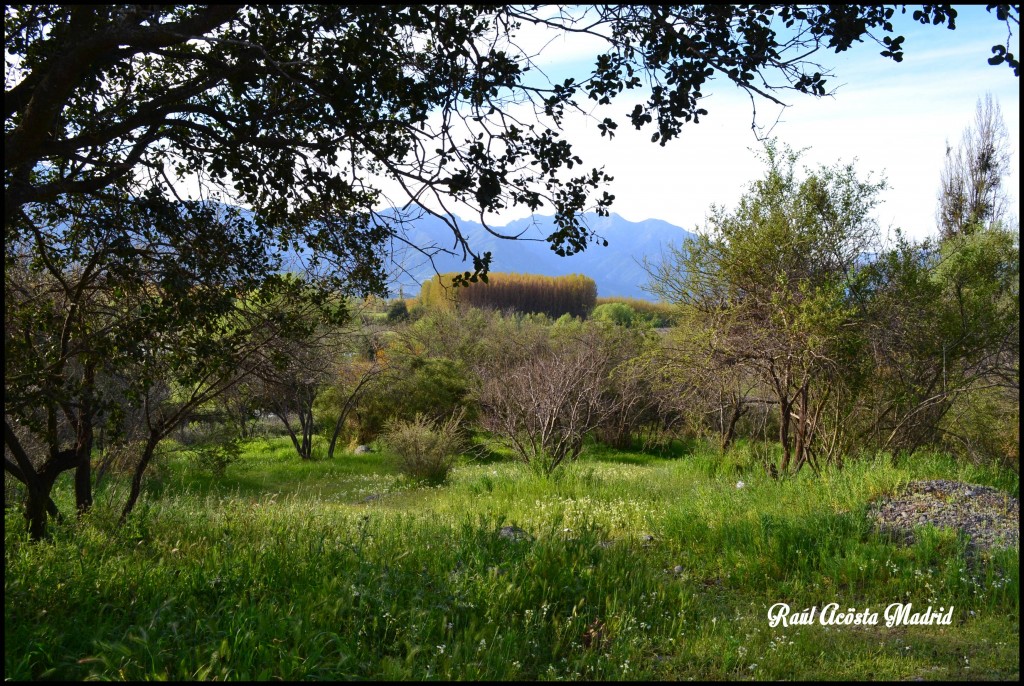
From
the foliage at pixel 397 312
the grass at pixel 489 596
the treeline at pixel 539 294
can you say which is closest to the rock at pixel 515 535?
the grass at pixel 489 596

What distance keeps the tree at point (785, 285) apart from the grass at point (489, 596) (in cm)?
238

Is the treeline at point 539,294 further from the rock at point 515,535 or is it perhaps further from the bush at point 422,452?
the rock at point 515,535

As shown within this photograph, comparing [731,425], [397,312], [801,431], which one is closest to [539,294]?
[397,312]

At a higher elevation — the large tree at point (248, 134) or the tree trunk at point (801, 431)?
the large tree at point (248, 134)

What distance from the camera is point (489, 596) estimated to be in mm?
4395

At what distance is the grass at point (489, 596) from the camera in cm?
355

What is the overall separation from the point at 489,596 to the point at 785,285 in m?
6.47

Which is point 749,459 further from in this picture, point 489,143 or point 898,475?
point 489,143

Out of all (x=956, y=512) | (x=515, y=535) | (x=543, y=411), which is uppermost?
(x=543, y=411)

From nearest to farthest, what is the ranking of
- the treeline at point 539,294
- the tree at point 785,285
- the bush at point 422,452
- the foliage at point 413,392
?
1. the tree at point 785,285
2. the bush at point 422,452
3. the foliage at point 413,392
4. the treeline at point 539,294

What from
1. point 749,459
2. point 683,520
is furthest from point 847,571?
point 749,459

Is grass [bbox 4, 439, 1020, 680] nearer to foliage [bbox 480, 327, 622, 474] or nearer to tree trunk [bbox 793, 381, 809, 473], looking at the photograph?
tree trunk [bbox 793, 381, 809, 473]

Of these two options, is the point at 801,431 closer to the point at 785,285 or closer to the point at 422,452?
the point at 785,285

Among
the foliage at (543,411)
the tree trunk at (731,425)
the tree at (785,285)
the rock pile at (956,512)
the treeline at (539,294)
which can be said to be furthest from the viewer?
the treeline at (539,294)
